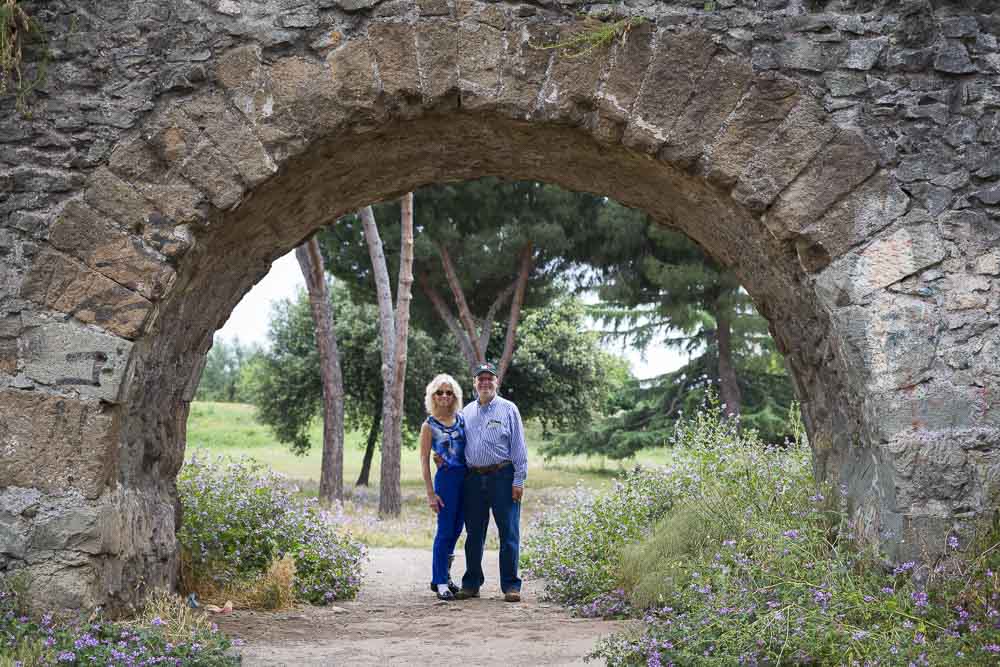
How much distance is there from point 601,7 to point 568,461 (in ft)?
76.7

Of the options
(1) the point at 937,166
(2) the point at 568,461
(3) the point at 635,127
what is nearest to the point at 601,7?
(3) the point at 635,127

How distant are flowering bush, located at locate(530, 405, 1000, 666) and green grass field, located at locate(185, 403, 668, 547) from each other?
322cm

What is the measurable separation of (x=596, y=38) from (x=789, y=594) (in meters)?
2.47

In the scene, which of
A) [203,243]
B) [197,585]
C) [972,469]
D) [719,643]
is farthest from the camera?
[197,585]

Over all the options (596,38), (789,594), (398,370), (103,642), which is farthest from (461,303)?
(789,594)

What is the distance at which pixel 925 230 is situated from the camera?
161 inches

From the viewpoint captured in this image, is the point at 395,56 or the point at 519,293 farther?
the point at 519,293

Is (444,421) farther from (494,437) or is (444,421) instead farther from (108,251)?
(108,251)

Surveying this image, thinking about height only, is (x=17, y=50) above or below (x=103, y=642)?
above

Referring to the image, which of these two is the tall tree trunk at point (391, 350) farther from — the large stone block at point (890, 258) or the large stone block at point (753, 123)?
the large stone block at point (890, 258)

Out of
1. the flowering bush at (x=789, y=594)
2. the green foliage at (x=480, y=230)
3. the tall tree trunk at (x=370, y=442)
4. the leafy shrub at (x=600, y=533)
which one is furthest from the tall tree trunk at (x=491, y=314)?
the flowering bush at (x=789, y=594)

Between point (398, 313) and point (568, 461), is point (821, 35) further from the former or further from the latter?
point (568, 461)

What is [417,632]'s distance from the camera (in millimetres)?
5188

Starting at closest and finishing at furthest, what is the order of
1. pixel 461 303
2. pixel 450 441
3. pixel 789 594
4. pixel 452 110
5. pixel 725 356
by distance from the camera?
1. pixel 789 594
2. pixel 452 110
3. pixel 450 441
4. pixel 725 356
5. pixel 461 303
